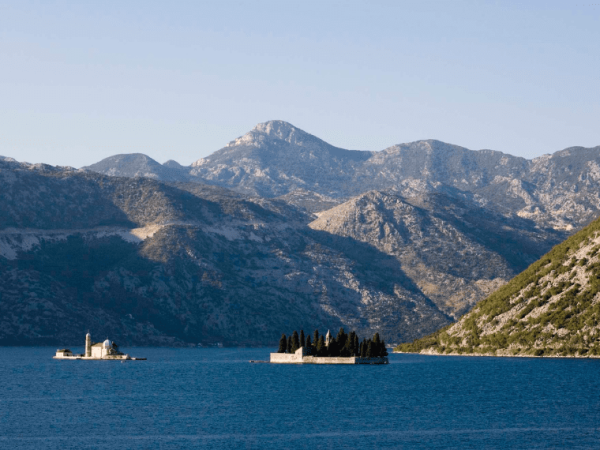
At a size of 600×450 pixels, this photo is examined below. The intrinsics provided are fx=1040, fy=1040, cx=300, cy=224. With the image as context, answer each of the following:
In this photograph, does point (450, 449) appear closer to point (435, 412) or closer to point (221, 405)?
point (435, 412)

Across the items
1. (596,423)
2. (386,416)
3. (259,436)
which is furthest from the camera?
(386,416)

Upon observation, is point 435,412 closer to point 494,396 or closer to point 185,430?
point 494,396

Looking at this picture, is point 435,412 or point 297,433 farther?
point 435,412

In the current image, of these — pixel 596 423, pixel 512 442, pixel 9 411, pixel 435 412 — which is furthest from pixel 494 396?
pixel 9 411

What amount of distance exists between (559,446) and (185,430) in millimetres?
42901

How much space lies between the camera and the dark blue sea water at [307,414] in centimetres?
11456

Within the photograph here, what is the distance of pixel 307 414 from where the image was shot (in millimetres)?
141375

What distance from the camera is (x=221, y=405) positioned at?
501ft

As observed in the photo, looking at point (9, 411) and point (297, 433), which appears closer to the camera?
point (297, 433)

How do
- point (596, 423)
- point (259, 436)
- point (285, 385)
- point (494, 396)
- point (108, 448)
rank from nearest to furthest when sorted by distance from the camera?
point (108, 448) → point (259, 436) → point (596, 423) → point (494, 396) → point (285, 385)

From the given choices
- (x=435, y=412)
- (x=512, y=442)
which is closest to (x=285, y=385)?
(x=435, y=412)

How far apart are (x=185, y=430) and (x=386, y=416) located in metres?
29.6

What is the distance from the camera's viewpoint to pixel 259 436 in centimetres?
11931

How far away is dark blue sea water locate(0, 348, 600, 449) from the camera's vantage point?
376 ft
